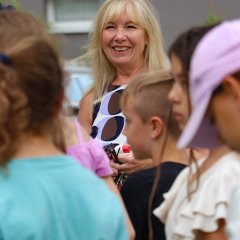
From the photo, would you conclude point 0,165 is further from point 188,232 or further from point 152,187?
point 152,187

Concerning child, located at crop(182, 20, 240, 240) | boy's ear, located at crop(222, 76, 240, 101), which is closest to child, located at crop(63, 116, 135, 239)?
child, located at crop(182, 20, 240, 240)

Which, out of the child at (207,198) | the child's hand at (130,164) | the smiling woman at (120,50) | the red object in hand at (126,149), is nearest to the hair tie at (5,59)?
the child at (207,198)

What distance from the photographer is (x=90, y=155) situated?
8.13ft

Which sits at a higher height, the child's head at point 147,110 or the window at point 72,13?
the child's head at point 147,110

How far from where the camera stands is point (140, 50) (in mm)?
3896

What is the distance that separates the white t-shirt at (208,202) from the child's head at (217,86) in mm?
329

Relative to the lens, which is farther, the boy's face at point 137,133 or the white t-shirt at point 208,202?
the boy's face at point 137,133

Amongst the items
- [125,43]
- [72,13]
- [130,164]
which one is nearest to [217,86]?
[130,164]

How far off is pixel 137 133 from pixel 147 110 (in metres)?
0.10

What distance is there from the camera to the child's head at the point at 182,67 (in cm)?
214

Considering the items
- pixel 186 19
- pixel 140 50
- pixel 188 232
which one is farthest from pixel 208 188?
Answer: pixel 186 19

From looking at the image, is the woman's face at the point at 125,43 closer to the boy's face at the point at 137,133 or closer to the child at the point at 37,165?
the boy's face at the point at 137,133

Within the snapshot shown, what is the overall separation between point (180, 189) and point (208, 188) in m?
0.18

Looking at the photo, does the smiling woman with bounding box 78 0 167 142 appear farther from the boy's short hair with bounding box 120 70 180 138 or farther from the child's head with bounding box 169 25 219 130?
the child's head with bounding box 169 25 219 130
